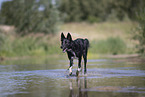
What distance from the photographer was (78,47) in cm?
1543

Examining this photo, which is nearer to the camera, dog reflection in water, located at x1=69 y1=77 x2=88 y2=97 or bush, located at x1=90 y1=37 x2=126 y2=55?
dog reflection in water, located at x1=69 y1=77 x2=88 y2=97

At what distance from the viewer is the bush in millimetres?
44281

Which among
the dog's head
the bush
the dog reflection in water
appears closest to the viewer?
the dog reflection in water

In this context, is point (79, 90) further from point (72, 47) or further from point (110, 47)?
point (110, 47)

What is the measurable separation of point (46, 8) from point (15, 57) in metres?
21.2

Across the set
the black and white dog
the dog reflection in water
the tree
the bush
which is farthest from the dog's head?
the tree

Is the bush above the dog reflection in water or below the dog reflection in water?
above

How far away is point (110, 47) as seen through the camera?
147ft

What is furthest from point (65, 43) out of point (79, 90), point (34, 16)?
point (34, 16)

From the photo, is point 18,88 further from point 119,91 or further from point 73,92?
point 119,91

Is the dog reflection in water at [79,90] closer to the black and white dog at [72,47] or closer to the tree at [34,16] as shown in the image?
the black and white dog at [72,47]

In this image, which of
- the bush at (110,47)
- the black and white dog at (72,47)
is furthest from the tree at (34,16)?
the black and white dog at (72,47)

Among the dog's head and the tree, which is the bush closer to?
the tree

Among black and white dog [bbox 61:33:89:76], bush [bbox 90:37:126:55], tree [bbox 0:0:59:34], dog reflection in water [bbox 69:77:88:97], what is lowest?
dog reflection in water [bbox 69:77:88:97]
